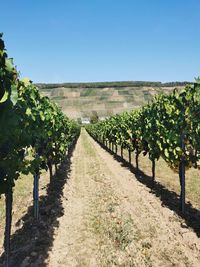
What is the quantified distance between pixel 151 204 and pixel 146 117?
6.77 metres

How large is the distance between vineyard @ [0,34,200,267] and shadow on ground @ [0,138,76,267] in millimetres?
104

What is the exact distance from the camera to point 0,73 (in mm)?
6750

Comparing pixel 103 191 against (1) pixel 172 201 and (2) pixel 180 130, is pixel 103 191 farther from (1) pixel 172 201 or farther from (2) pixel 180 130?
(2) pixel 180 130

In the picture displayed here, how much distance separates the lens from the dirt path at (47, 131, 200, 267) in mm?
10688

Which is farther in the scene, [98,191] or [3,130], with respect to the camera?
[98,191]

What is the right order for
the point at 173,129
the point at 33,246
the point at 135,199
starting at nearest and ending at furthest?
1. the point at 33,246
2. the point at 173,129
3. the point at 135,199

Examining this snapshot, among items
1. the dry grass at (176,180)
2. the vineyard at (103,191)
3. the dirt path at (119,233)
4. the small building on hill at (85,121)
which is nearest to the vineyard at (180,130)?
the vineyard at (103,191)

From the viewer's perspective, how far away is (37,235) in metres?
12.5

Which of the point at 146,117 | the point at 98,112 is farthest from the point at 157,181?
the point at 98,112

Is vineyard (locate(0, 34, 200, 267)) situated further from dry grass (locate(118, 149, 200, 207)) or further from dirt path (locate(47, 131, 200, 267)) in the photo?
dry grass (locate(118, 149, 200, 207))

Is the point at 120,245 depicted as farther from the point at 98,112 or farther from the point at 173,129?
the point at 98,112

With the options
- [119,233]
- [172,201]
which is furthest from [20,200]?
[172,201]

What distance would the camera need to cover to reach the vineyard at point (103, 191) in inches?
326

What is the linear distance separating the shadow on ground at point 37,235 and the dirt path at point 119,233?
0.28 m
